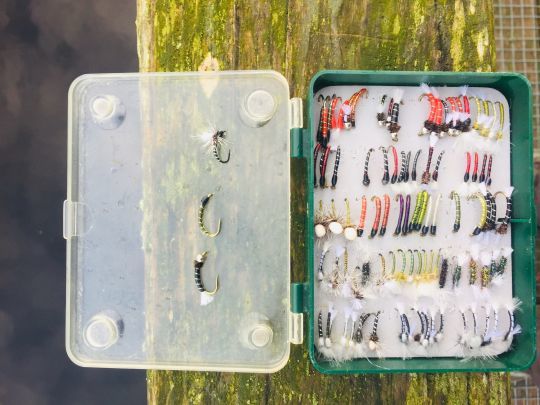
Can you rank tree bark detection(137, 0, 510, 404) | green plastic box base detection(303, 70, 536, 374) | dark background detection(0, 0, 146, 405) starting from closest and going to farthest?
1. green plastic box base detection(303, 70, 536, 374)
2. tree bark detection(137, 0, 510, 404)
3. dark background detection(0, 0, 146, 405)

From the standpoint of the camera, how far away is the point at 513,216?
1.37 meters

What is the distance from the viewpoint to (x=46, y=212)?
1.87 metres

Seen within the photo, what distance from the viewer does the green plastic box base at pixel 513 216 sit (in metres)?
1.31

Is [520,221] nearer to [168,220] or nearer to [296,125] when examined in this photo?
[296,125]

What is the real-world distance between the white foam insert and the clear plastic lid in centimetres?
16

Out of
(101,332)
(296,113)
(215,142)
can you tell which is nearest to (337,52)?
(296,113)

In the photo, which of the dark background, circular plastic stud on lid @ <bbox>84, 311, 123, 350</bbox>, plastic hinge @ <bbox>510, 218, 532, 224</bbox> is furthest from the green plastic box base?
the dark background

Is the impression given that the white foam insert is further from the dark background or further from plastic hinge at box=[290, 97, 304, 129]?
the dark background

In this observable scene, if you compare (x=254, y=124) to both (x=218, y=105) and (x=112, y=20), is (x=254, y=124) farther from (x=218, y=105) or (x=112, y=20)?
(x=112, y=20)

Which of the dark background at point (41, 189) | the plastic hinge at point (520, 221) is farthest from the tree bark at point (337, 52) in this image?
the dark background at point (41, 189)

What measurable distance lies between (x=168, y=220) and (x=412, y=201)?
0.62 metres

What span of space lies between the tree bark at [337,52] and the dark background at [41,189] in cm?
58

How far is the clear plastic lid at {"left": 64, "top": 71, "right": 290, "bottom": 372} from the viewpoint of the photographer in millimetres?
1400

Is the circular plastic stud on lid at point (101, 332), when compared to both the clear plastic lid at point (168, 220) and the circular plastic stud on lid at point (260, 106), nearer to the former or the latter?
the clear plastic lid at point (168, 220)
